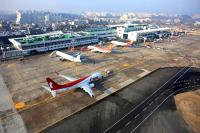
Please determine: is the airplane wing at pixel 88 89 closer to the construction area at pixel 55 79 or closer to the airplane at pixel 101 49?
the construction area at pixel 55 79

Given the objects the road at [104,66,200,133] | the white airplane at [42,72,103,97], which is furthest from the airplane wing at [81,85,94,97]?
the road at [104,66,200,133]

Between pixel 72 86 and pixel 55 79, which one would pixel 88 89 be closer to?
pixel 72 86

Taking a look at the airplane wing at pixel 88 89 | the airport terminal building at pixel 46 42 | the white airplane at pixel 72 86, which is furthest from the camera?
the airport terminal building at pixel 46 42

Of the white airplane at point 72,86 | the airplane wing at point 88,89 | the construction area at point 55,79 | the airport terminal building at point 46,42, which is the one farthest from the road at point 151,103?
the airport terminal building at point 46,42

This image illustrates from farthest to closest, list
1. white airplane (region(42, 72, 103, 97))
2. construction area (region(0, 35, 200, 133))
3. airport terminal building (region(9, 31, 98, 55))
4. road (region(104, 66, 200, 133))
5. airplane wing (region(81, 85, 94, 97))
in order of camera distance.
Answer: airport terminal building (region(9, 31, 98, 55)) < airplane wing (region(81, 85, 94, 97)) < white airplane (region(42, 72, 103, 97)) < construction area (region(0, 35, 200, 133)) < road (region(104, 66, 200, 133))

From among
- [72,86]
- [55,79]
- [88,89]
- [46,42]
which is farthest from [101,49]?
[72,86]

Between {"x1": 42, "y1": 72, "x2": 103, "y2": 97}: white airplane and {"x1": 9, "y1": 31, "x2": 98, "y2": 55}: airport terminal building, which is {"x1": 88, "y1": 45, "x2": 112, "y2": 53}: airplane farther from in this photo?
{"x1": 42, "y1": 72, "x2": 103, "y2": 97}: white airplane

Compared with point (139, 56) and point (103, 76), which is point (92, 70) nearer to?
point (103, 76)
